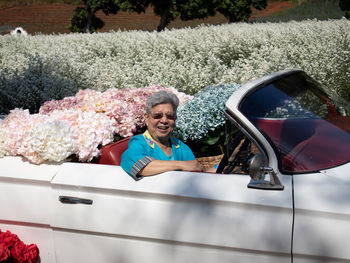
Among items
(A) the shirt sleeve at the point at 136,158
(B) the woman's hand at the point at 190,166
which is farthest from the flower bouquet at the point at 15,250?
(B) the woman's hand at the point at 190,166

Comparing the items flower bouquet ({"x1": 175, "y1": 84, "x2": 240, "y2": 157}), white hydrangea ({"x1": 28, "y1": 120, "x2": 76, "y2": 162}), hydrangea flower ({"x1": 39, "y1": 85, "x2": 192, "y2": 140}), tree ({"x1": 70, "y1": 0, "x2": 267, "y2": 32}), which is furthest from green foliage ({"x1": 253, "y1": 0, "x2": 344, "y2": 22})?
white hydrangea ({"x1": 28, "y1": 120, "x2": 76, "y2": 162})

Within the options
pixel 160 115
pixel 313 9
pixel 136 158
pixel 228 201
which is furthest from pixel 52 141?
pixel 313 9

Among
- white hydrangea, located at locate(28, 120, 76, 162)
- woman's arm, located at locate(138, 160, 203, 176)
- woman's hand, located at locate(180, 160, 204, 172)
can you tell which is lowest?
woman's hand, located at locate(180, 160, 204, 172)

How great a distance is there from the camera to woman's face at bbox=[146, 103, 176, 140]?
273 centimetres

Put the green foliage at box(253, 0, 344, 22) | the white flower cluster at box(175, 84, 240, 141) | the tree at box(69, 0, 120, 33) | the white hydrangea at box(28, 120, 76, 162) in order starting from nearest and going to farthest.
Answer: the white hydrangea at box(28, 120, 76, 162) → the white flower cluster at box(175, 84, 240, 141) → the tree at box(69, 0, 120, 33) → the green foliage at box(253, 0, 344, 22)

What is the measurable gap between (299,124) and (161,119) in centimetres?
94

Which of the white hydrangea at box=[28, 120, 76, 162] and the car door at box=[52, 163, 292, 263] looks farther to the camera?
the white hydrangea at box=[28, 120, 76, 162]

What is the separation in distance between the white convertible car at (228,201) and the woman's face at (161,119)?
531 millimetres

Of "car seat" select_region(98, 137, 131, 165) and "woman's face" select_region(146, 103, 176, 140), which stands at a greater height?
"woman's face" select_region(146, 103, 176, 140)

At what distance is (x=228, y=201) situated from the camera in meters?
1.98

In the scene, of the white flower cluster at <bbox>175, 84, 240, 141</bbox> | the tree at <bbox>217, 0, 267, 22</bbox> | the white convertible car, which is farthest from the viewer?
the tree at <bbox>217, 0, 267, 22</bbox>

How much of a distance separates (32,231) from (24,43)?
35.8 ft

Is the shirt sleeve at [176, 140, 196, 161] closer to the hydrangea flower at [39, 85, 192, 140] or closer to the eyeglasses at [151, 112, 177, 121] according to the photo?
the eyeglasses at [151, 112, 177, 121]

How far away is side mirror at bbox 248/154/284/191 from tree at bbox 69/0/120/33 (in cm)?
3348
